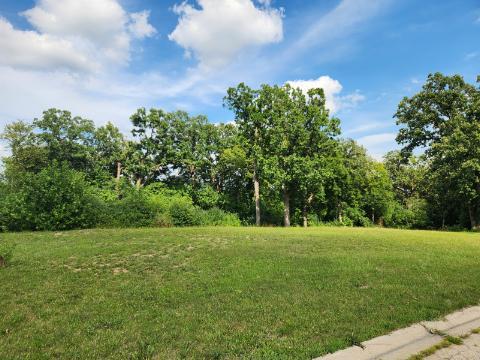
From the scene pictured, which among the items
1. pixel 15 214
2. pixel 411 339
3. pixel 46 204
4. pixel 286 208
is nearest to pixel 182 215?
pixel 46 204

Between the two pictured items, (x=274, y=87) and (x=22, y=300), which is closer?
(x=22, y=300)

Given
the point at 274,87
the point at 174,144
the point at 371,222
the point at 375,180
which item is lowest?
the point at 371,222

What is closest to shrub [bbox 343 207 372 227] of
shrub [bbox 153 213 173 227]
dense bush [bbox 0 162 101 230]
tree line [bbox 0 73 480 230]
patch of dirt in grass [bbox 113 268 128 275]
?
tree line [bbox 0 73 480 230]

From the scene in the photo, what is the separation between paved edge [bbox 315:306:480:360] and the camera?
4672 millimetres

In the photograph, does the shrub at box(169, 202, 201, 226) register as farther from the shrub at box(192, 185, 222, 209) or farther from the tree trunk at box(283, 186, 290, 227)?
the shrub at box(192, 185, 222, 209)

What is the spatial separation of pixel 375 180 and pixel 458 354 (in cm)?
4170

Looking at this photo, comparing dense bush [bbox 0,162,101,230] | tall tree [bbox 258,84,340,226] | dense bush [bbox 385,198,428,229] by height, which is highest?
tall tree [bbox 258,84,340,226]

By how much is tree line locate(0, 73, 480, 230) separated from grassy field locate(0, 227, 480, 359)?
12.5 m

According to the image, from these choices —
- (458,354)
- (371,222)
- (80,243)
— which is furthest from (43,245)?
(371,222)

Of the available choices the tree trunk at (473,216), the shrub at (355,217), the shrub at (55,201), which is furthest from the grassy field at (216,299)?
the shrub at (355,217)

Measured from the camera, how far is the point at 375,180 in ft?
143

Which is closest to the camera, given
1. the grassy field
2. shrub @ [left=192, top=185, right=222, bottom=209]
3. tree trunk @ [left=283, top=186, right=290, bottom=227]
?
the grassy field

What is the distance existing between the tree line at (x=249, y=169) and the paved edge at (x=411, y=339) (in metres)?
21.9

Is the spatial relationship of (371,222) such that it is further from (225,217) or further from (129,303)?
(129,303)
